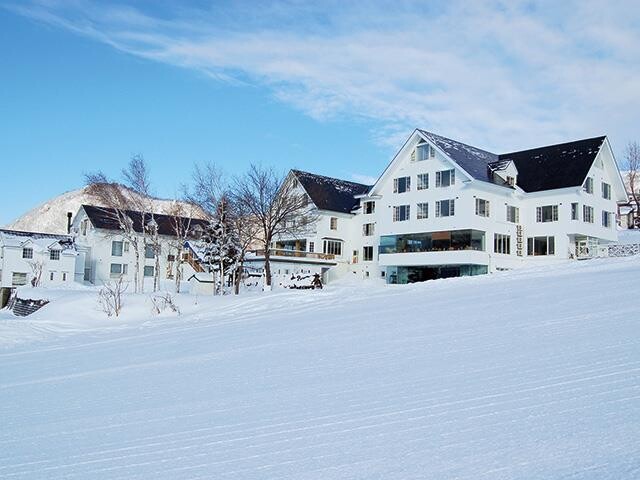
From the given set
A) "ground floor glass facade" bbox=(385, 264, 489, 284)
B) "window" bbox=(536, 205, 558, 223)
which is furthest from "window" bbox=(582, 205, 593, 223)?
"ground floor glass facade" bbox=(385, 264, 489, 284)

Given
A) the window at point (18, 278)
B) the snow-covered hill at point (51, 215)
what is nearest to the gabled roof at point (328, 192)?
the window at point (18, 278)

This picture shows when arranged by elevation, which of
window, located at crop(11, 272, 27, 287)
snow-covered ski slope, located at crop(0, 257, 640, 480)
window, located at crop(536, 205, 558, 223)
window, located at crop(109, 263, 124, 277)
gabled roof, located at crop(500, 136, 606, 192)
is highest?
gabled roof, located at crop(500, 136, 606, 192)

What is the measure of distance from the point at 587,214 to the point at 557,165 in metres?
3.98

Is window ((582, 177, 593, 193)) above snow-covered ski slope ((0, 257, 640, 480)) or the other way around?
above

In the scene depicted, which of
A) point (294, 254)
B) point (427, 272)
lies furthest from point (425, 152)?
point (294, 254)

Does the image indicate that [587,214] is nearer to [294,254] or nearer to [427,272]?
[427,272]

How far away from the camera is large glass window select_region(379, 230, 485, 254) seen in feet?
127

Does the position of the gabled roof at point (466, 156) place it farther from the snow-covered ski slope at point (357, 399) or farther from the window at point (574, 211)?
the snow-covered ski slope at point (357, 399)

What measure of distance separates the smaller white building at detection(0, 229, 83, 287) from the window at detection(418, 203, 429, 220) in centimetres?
3001

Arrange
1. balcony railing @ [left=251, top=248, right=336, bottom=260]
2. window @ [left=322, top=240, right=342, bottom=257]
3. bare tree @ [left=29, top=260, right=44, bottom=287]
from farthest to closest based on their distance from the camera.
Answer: window @ [left=322, top=240, right=342, bottom=257]
bare tree @ [left=29, top=260, right=44, bottom=287]
balcony railing @ [left=251, top=248, right=336, bottom=260]

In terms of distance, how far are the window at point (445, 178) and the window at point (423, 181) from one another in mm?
1018

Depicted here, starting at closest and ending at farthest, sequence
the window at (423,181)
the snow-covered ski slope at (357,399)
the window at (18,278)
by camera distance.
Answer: the snow-covered ski slope at (357,399), the window at (423,181), the window at (18,278)

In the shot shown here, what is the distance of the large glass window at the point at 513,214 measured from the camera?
133 ft

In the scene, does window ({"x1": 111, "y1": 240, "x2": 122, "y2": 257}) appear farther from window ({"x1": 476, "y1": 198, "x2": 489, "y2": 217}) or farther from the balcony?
window ({"x1": 476, "y1": 198, "x2": 489, "y2": 217})
